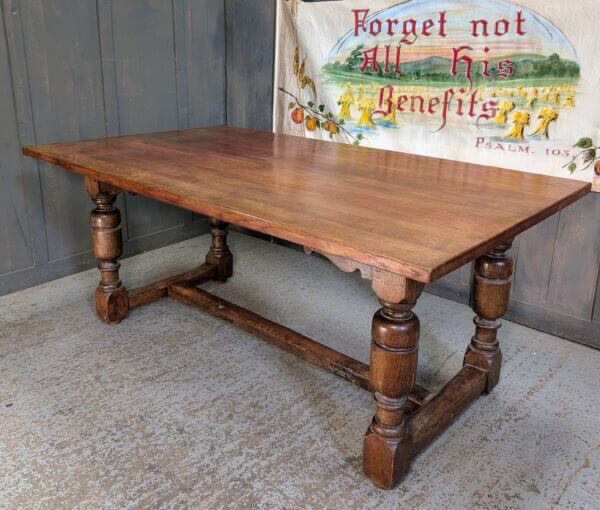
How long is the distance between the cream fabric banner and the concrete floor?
816mm

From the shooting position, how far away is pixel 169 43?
10.9 feet

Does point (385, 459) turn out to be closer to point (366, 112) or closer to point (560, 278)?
point (560, 278)

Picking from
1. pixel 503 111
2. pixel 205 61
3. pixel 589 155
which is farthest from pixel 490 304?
pixel 205 61

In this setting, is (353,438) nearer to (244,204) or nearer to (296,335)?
(296,335)

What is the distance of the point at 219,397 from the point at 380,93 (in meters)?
1.72

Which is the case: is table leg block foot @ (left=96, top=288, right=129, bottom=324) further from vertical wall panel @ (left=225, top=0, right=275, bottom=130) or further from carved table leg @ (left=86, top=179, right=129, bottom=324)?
vertical wall panel @ (left=225, top=0, right=275, bottom=130)

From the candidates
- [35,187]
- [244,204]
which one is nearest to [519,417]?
[244,204]

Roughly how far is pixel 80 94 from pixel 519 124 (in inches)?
83.4

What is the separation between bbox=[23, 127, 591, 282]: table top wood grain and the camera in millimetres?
1379

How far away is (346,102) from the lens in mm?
3105

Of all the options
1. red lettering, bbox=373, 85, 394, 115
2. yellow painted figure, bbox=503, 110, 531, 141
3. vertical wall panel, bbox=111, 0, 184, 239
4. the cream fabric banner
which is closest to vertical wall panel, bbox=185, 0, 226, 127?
vertical wall panel, bbox=111, 0, 184, 239

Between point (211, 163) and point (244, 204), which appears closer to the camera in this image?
point (244, 204)

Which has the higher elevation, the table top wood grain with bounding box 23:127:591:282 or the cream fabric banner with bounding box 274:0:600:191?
the cream fabric banner with bounding box 274:0:600:191

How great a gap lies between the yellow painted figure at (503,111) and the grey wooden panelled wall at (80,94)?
1.80 meters
